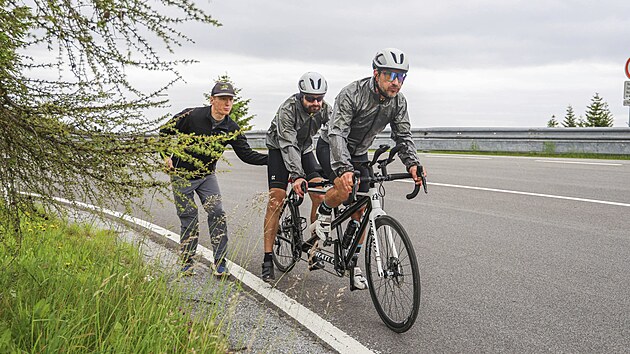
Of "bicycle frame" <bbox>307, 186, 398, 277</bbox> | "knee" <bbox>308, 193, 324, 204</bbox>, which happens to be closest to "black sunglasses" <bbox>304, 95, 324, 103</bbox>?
"bicycle frame" <bbox>307, 186, 398, 277</bbox>

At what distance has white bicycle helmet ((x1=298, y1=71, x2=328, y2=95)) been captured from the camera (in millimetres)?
5980

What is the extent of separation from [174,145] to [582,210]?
725cm

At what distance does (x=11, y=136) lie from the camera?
388 cm

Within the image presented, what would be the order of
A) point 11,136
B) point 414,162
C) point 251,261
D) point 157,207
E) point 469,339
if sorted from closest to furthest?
1. point 11,136
2. point 469,339
3. point 414,162
4. point 251,261
5. point 157,207

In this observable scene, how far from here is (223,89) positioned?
642 centimetres

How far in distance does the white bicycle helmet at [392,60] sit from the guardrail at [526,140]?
45.9ft

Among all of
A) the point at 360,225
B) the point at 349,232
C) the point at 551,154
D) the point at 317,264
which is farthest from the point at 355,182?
the point at 551,154

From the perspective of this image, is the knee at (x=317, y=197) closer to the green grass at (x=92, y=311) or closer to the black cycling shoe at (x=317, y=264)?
the black cycling shoe at (x=317, y=264)

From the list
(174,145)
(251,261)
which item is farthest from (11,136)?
(251,261)

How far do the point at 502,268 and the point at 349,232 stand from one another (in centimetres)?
186

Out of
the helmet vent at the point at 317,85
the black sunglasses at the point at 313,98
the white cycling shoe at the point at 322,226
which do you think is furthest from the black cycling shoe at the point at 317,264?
the helmet vent at the point at 317,85

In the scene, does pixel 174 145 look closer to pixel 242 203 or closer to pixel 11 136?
pixel 11 136

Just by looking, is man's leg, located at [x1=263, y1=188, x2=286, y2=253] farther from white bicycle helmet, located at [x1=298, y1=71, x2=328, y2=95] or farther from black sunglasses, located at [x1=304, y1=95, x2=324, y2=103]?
white bicycle helmet, located at [x1=298, y1=71, x2=328, y2=95]

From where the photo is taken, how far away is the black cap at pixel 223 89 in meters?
6.42
